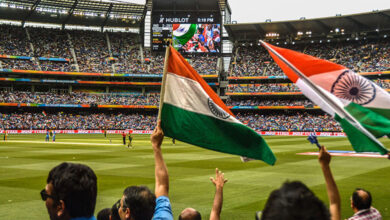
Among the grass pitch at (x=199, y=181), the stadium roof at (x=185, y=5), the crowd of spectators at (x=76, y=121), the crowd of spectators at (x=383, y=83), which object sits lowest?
the crowd of spectators at (x=76, y=121)

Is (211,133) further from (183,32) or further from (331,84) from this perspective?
(183,32)

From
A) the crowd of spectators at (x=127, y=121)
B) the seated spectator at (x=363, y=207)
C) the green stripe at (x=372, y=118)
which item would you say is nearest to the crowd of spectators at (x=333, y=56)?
the crowd of spectators at (x=127, y=121)

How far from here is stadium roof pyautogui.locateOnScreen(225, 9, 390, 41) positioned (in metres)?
88.6

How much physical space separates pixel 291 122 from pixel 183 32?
108ft

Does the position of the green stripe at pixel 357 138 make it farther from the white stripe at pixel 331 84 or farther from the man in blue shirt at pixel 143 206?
the man in blue shirt at pixel 143 206

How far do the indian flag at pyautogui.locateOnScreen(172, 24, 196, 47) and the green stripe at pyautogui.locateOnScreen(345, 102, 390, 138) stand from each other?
3429 inches

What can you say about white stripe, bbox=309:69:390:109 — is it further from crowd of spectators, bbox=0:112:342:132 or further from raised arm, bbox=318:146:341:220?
crowd of spectators, bbox=0:112:342:132

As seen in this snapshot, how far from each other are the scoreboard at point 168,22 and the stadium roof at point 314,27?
892 cm

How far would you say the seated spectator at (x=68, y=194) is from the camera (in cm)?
310

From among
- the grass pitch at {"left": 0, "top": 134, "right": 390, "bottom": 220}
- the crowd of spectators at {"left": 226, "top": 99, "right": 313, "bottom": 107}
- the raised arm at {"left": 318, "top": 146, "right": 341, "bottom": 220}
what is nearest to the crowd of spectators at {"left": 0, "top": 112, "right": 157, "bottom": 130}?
the crowd of spectators at {"left": 226, "top": 99, "right": 313, "bottom": 107}

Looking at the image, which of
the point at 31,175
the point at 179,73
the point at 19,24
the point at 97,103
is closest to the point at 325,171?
the point at 179,73

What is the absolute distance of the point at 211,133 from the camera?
20.9 feet

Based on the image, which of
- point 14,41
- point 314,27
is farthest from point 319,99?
point 14,41

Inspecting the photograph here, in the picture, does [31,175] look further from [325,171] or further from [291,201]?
[291,201]
